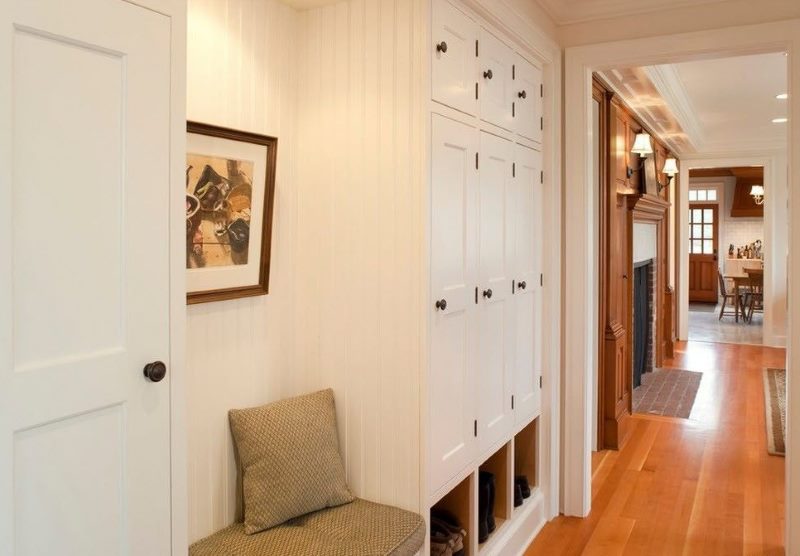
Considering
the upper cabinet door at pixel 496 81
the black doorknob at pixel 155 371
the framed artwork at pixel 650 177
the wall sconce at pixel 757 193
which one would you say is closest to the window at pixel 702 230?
the wall sconce at pixel 757 193

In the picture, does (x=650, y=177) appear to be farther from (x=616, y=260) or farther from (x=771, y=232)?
(x=771, y=232)

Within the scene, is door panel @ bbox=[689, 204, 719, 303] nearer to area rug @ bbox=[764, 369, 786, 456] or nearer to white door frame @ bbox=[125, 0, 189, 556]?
area rug @ bbox=[764, 369, 786, 456]

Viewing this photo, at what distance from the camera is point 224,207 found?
2105mm

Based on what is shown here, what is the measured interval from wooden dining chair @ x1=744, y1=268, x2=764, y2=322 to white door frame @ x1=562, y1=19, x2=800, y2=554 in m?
8.61

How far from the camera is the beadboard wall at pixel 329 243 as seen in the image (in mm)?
2121

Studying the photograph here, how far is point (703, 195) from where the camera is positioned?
42.9 feet

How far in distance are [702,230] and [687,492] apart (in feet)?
34.6

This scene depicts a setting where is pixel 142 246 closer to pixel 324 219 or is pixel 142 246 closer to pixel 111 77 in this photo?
pixel 111 77

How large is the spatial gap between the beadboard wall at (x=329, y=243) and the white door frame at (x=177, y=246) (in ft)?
1.77

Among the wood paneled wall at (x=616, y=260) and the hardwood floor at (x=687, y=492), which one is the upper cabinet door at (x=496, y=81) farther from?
the hardwood floor at (x=687, y=492)

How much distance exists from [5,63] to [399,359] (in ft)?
4.78

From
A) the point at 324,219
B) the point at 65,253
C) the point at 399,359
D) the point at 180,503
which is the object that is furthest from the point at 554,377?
the point at 65,253

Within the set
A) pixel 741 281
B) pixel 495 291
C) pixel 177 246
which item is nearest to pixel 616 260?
pixel 495 291

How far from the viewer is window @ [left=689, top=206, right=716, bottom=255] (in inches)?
516
